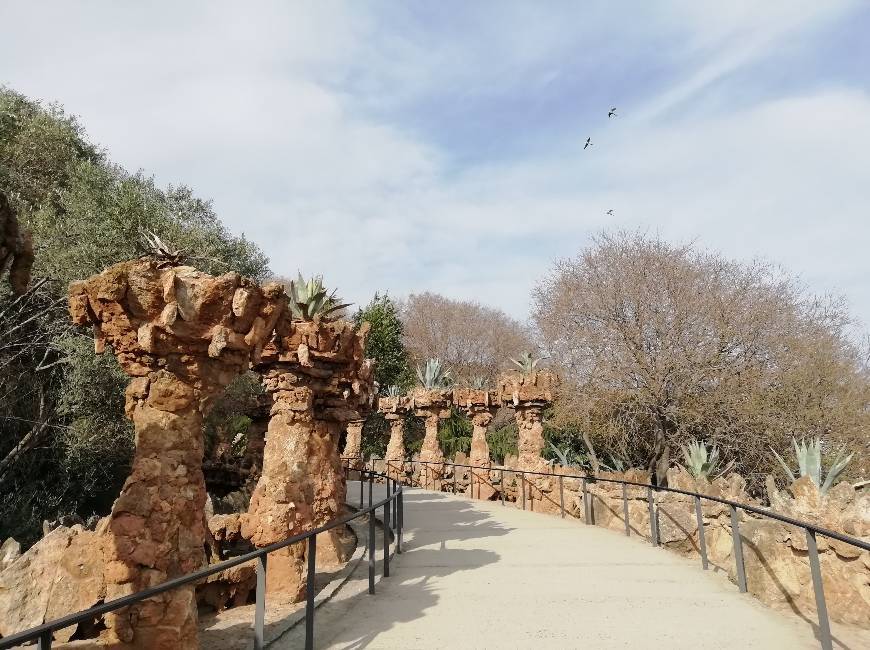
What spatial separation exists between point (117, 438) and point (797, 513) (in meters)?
12.0

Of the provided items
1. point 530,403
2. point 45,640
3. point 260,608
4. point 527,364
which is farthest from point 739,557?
point 527,364

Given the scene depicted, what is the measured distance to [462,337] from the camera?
43500 millimetres

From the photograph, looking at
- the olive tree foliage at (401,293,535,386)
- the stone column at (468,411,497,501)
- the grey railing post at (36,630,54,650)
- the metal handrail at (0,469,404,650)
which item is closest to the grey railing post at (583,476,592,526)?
the metal handrail at (0,469,404,650)

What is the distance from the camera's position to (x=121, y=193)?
14.1 metres

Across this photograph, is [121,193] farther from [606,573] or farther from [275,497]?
[606,573]

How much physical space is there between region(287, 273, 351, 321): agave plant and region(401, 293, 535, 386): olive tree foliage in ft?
106

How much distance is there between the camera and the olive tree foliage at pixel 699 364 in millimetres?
15156

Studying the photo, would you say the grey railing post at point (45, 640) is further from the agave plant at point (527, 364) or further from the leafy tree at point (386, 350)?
the leafy tree at point (386, 350)

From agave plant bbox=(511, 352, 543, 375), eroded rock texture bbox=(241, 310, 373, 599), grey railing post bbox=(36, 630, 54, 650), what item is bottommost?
grey railing post bbox=(36, 630, 54, 650)

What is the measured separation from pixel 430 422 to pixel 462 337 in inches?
846

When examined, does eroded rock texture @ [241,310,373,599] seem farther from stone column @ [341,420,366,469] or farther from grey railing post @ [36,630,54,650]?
stone column @ [341,420,366,469]

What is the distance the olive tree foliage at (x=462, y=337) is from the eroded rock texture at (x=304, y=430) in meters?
32.2

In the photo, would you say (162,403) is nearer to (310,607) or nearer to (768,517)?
(310,607)

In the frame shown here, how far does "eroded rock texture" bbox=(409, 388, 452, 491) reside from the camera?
21.4 meters
